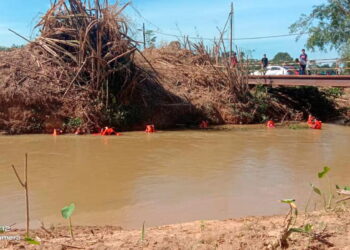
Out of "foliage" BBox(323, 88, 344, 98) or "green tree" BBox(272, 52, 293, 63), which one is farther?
"green tree" BBox(272, 52, 293, 63)

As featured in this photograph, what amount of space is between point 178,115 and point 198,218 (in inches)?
413

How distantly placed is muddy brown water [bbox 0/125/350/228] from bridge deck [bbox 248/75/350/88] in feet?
11.9

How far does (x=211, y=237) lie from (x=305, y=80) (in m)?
14.3

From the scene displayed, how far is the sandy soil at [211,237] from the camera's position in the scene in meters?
3.20

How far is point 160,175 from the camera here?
7051mm

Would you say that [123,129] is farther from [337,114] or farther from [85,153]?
[337,114]

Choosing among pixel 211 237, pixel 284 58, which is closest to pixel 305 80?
pixel 211 237

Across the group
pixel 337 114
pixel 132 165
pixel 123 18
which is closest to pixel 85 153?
pixel 132 165

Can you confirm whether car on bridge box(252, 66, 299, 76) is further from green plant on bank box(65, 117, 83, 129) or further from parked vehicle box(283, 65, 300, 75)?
green plant on bank box(65, 117, 83, 129)

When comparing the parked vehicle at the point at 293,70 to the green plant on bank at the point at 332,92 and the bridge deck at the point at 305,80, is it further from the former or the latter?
the bridge deck at the point at 305,80

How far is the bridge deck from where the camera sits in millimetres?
14969

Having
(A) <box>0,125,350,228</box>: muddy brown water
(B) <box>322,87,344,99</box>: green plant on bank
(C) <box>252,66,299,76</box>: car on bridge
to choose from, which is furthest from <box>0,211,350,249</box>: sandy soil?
(C) <box>252,66,299,76</box>: car on bridge

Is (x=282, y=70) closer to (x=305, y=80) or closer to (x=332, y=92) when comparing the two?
(x=332, y=92)

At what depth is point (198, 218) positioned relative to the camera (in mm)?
4816
